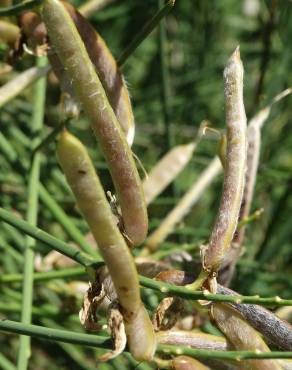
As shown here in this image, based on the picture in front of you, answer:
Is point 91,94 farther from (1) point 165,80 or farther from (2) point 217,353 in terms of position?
(1) point 165,80

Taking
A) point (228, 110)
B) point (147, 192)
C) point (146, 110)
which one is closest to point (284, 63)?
point (146, 110)

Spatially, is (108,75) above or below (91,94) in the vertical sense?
above

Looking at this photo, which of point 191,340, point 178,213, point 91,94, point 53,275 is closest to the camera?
point 91,94

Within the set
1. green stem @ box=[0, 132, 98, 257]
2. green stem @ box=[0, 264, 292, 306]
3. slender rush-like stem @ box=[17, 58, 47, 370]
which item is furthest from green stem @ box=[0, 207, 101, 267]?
green stem @ box=[0, 132, 98, 257]

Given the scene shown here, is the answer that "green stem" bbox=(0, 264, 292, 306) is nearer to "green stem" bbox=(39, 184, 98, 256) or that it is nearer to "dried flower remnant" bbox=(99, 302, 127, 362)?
"dried flower remnant" bbox=(99, 302, 127, 362)

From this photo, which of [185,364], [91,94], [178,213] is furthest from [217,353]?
[178,213]

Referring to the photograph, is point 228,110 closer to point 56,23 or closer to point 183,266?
point 56,23
